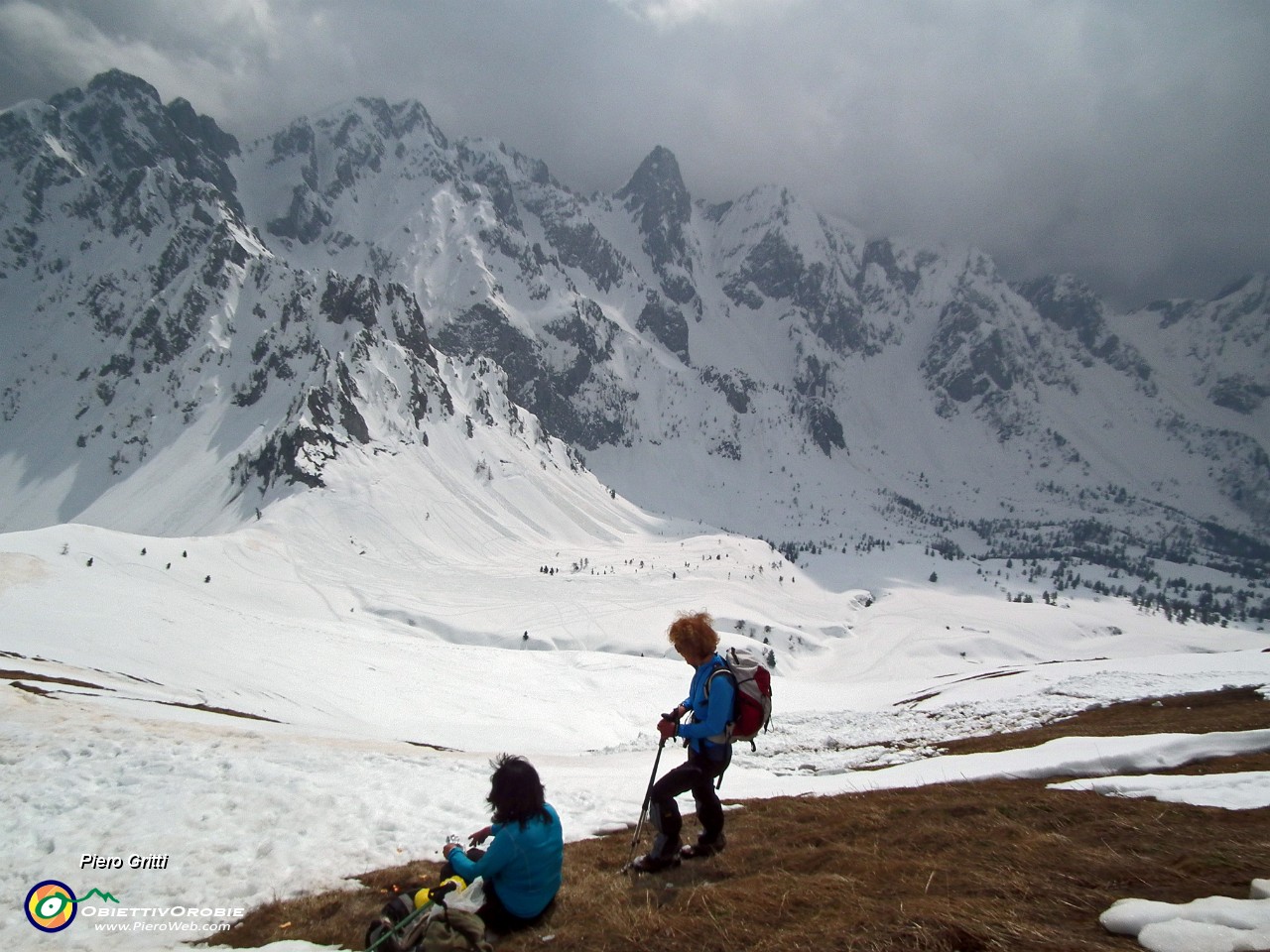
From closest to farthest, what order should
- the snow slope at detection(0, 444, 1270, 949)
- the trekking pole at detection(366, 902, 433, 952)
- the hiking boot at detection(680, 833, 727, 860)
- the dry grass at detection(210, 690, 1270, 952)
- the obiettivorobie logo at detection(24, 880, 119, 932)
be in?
1. the dry grass at detection(210, 690, 1270, 952)
2. the trekking pole at detection(366, 902, 433, 952)
3. the obiettivorobie logo at detection(24, 880, 119, 932)
4. the hiking boot at detection(680, 833, 727, 860)
5. the snow slope at detection(0, 444, 1270, 949)

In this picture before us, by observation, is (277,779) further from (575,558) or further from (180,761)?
(575,558)

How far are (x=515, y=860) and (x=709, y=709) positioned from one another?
2.57 meters

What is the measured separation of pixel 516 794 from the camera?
6359 mm

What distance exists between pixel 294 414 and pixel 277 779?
14696 centimetres

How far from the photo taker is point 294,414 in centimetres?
14138

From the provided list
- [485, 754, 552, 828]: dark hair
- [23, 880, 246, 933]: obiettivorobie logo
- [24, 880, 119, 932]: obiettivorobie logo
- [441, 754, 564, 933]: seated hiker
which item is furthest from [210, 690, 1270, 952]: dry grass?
[24, 880, 119, 932]: obiettivorobie logo

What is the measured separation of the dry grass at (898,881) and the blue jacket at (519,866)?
30 centimetres

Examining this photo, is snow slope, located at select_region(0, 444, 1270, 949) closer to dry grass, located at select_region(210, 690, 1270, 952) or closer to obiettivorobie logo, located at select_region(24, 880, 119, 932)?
obiettivorobie logo, located at select_region(24, 880, 119, 932)

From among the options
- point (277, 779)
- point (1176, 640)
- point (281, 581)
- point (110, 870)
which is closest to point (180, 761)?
point (277, 779)

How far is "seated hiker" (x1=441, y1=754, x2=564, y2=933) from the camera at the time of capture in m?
6.32

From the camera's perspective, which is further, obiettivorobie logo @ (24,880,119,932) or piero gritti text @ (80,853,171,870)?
piero gritti text @ (80,853,171,870)

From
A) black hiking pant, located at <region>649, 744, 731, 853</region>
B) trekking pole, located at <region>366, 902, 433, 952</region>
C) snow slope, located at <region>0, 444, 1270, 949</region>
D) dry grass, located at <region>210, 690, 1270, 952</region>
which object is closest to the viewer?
dry grass, located at <region>210, 690, 1270, 952</region>

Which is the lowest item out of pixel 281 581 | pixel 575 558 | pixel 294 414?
pixel 281 581

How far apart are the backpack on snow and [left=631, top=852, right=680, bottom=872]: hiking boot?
1571mm
